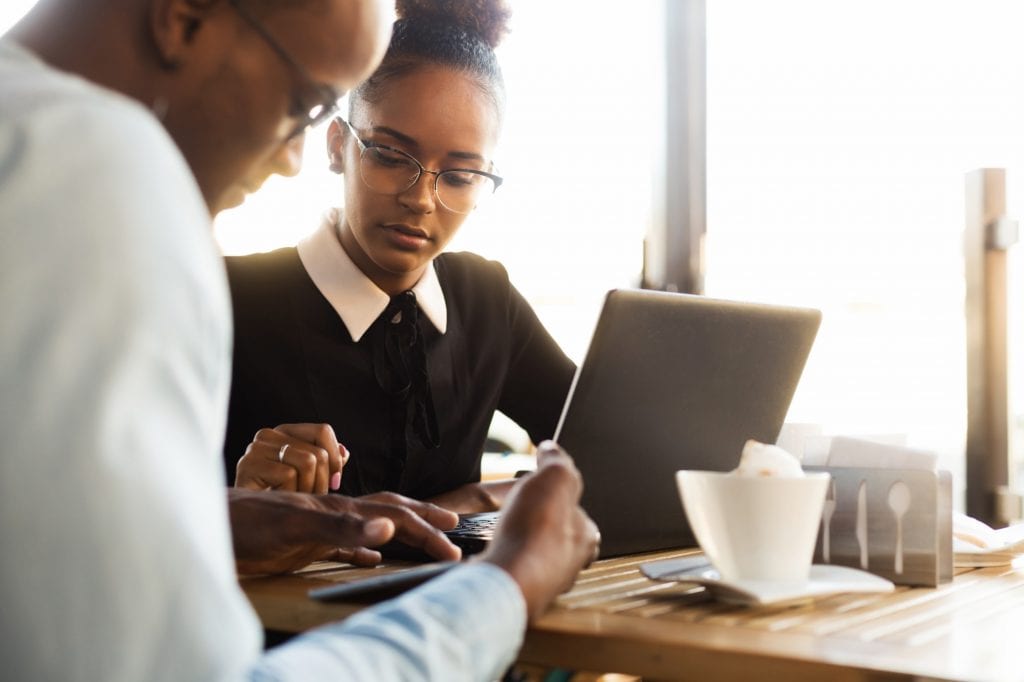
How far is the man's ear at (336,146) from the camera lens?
6.22ft

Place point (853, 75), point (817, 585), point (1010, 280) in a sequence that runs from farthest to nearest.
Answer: point (853, 75) < point (1010, 280) < point (817, 585)

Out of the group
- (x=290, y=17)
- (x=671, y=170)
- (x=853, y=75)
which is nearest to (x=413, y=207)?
(x=290, y=17)

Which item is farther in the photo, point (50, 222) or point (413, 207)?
point (413, 207)

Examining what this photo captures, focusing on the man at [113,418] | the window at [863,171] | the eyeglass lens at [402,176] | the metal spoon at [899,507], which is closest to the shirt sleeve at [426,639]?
the man at [113,418]

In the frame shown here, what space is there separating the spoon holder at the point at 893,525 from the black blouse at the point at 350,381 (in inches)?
35.0

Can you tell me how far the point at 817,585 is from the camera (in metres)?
0.95

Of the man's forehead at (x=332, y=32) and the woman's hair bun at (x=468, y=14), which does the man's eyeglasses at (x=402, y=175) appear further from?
the man's forehead at (x=332, y=32)

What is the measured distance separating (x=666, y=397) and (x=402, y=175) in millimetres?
760

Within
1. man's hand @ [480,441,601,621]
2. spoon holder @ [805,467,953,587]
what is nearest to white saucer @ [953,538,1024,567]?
spoon holder @ [805,467,953,587]

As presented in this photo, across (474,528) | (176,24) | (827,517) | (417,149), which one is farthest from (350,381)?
(176,24)

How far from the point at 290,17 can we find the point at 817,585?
0.64 metres

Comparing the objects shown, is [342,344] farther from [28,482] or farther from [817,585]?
[28,482]

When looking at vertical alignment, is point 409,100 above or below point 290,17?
above

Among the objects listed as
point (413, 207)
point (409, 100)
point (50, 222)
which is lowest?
point (50, 222)
